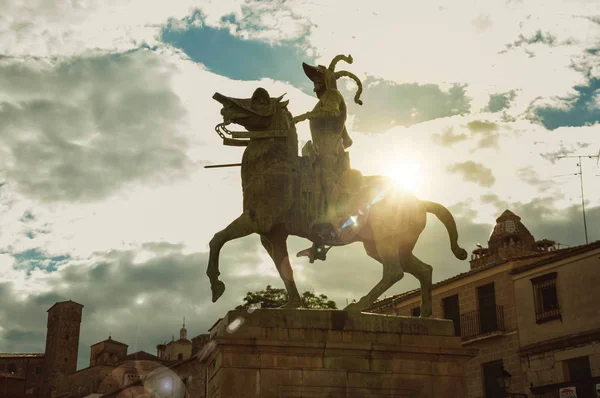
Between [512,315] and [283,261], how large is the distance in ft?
67.4

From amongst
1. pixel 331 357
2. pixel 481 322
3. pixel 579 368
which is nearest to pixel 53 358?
pixel 481 322

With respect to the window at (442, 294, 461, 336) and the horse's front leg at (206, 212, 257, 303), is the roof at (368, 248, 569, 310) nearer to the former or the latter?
the window at (442, 294, 461, 336)

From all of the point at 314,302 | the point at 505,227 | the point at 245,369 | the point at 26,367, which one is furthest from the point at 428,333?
the point at 26,367

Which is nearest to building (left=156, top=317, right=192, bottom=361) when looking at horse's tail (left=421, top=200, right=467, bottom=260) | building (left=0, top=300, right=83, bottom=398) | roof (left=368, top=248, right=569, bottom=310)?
building (left=0, top=300, right=83, bottom=398)

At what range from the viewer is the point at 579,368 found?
83.8 ft

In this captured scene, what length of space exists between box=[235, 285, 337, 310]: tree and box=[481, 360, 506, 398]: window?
6.18m

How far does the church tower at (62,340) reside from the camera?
80.4 m

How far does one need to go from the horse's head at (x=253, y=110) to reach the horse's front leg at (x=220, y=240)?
4.08 feet

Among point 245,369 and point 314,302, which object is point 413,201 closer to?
point 245,369

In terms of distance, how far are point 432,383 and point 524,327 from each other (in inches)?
794

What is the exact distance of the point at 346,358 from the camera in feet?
29.2

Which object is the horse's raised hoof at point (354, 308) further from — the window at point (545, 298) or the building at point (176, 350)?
the building at point (176, 350)

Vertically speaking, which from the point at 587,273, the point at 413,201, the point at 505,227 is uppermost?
the point at 505,227

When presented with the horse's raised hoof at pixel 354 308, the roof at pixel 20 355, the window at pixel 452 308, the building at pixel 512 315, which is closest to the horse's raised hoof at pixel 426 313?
the horse's raised hoof at pixel 354 308
